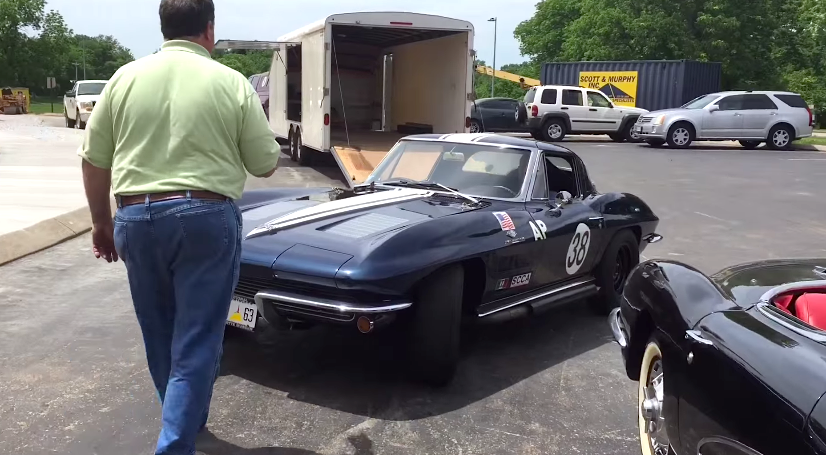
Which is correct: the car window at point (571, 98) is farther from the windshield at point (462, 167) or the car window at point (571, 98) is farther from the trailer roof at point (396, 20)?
the windshield at point (462, 167)

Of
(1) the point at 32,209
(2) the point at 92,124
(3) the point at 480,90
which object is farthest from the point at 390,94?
(3) the point at 480,90

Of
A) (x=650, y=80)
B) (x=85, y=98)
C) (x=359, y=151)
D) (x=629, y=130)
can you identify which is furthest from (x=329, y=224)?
(x=650, y=80)

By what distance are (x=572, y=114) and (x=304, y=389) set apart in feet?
67.2

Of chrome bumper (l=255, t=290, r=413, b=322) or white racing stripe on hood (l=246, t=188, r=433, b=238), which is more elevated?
white racing stripe on hood (l=246, t=188, r=433, b=238)

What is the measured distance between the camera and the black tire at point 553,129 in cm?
2327

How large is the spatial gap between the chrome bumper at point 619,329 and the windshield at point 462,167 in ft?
4.67

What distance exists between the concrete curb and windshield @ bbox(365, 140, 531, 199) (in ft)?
9.58

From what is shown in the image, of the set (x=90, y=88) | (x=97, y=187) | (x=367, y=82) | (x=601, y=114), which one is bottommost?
(x=97, y=187)

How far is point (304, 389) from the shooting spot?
4066mm

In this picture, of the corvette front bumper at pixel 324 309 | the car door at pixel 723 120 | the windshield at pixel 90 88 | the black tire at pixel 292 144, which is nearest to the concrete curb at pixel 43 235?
the corvette front bumper at pixel 324 309

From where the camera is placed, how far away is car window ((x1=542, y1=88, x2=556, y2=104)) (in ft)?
76.4

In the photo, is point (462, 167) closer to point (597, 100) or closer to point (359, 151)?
point (359, 151)

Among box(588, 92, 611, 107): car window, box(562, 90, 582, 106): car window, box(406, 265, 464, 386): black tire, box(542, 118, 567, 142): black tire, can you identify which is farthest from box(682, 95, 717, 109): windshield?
box(406, 265, 464, 386): black tire

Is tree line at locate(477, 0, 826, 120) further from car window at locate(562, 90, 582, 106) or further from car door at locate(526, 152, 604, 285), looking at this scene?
car door at locate(526, 152, 604, 285)
